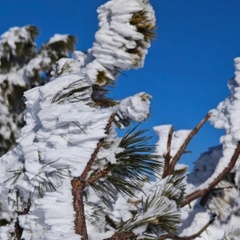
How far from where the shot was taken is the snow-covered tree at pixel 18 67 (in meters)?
15.1

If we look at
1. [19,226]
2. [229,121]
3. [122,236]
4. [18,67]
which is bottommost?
[122,236]

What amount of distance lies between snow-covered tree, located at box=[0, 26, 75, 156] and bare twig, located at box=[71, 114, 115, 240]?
39.3 ft

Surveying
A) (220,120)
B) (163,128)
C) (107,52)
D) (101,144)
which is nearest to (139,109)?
(107,52)

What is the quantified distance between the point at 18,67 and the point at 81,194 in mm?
13532

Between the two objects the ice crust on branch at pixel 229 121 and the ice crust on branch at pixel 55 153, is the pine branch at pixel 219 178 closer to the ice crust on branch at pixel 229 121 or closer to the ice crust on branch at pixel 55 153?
the ice crust on branch at pixel 229 121

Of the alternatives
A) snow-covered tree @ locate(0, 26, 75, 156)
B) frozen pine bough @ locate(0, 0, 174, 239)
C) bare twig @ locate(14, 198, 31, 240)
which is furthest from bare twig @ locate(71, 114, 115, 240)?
snow-covered tree @ locate(0, 26, 75, 156)

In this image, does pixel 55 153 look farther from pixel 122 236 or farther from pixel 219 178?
pixel 219 178

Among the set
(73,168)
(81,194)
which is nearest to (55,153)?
(73,168)

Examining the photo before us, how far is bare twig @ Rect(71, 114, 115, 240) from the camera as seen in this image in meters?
3.03

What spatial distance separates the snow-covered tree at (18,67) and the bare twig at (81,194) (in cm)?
1197

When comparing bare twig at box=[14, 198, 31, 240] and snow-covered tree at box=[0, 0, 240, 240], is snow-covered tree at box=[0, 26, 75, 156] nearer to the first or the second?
snow-covered tree at box=[0, 0, 240, 240]

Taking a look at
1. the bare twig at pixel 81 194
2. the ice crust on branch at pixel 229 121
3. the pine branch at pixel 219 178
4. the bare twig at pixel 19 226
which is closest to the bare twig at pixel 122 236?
the bare twig at pixel 81 194

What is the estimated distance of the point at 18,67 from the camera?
1628 cm

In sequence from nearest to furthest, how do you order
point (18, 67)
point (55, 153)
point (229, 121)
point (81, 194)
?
point (81, 194) < point (55, 153) < point (229, 121) < point (18, 67)
